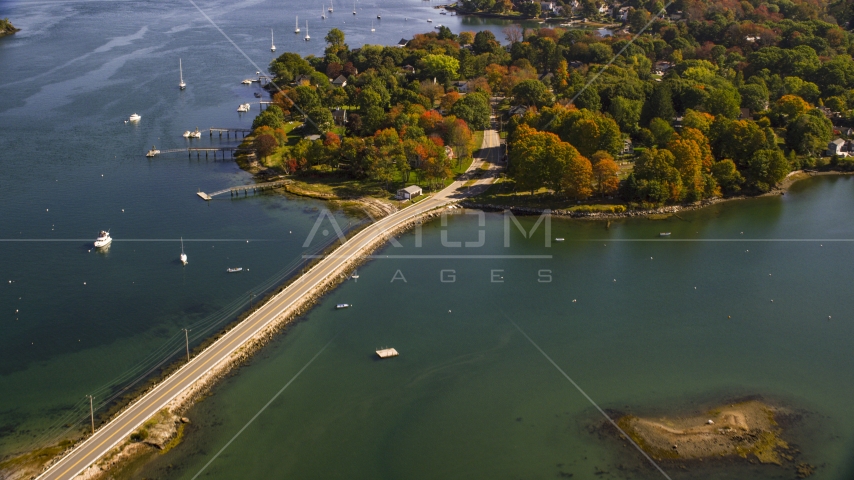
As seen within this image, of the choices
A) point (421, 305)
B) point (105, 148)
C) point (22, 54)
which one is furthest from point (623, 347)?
point (22, 54)

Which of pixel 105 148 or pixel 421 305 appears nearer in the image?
pixel 421 305

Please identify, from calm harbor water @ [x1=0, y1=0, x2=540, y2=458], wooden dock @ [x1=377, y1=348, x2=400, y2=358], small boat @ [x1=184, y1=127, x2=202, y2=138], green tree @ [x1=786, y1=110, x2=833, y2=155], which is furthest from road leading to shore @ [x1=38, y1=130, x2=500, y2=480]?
green tree @ [x1=786, y1=110, x2=833, y2=155]

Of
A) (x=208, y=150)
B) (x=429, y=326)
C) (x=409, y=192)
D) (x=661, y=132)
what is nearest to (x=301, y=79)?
(x=208, y=150)

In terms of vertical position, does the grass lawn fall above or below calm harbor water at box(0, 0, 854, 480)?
above

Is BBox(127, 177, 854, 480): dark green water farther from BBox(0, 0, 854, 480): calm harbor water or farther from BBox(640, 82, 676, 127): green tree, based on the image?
BBox(640, 82, 676, 127): green tree

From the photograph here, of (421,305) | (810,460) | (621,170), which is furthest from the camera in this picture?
(621,170)

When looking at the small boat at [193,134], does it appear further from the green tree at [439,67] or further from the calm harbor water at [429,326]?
the green tree at [439,67]

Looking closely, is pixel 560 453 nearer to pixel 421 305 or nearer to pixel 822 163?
pixel 421 305

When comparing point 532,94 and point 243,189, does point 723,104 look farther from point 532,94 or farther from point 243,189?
point 243,189
